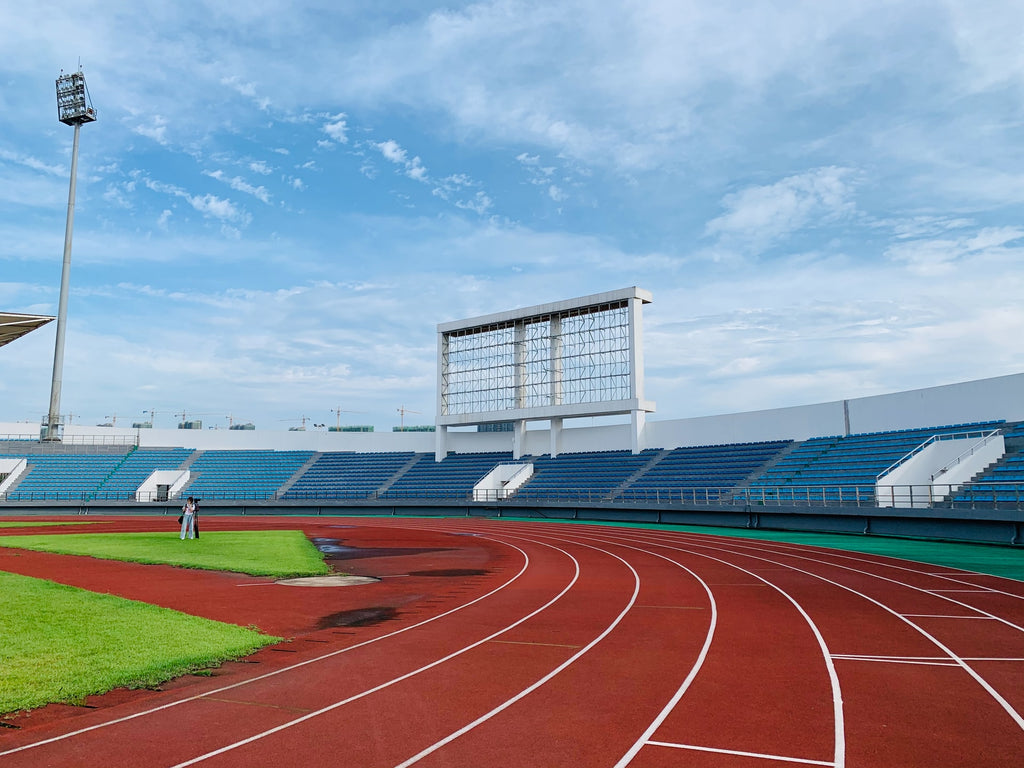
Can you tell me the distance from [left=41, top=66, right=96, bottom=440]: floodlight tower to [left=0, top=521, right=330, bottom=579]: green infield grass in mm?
31136

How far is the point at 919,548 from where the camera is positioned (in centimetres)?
2106

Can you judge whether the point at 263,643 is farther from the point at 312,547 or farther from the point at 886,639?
the point at 312,547

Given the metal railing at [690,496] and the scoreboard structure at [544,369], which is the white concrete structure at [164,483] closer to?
the metal railing at [690,496]

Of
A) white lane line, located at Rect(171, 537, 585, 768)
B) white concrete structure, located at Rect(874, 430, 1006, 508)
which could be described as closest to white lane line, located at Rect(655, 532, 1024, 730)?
white lane line, located at Rect(171, 537, 585, 768)

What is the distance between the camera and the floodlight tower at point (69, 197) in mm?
51844

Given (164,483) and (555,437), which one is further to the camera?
(164,483)

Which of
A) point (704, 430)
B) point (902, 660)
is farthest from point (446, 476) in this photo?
point (902, 660)

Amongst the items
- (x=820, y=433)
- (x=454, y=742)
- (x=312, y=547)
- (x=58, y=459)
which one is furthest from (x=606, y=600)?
(x=58, y=459)

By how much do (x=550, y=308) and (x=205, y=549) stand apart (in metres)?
28.4

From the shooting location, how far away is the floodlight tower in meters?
51.8

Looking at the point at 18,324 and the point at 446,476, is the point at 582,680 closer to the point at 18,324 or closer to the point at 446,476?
the point at 18,324

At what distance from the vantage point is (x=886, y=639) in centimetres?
941

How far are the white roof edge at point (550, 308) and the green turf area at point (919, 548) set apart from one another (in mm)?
16623

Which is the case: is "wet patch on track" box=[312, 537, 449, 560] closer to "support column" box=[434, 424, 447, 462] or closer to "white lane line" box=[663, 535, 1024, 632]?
"white lane line" box=[663, 535, 1024, 632]
